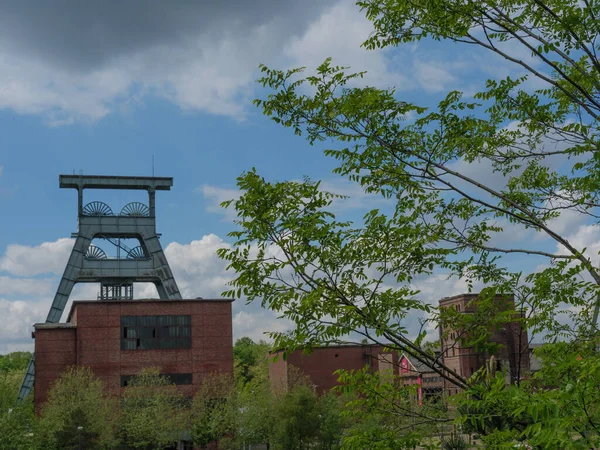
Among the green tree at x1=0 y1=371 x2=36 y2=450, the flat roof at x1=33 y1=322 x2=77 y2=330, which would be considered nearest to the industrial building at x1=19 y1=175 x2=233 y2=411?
the flat roof at x1=33 y1=322 x2=77 y2=330

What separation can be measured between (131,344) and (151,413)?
8465mm

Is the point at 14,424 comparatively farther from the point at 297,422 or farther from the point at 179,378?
the point at 179,378

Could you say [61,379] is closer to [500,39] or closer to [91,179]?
[91,179]

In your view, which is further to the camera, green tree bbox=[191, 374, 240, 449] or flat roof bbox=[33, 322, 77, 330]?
→ flat roof bbox=[33, 322, 77, 330]

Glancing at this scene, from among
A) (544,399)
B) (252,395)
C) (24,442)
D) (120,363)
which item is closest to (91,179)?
(120,363)

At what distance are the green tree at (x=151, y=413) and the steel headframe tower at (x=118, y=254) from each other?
9440 millimetres

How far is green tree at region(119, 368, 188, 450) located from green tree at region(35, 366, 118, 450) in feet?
4.49

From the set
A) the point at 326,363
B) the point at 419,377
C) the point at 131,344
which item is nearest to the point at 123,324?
the point at 131,344

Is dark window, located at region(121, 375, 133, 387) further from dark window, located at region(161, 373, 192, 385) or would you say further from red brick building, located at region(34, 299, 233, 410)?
dark window, located at region(161, 373, 192, 385)

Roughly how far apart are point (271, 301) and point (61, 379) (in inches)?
1998

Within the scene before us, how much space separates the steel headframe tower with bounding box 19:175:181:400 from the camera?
6203cm

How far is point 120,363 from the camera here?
57.8 metres

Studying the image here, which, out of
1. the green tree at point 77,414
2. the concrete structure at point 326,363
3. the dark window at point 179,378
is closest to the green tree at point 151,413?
the dark window at point 179,378

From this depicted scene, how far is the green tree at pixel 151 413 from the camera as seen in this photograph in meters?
50.2
